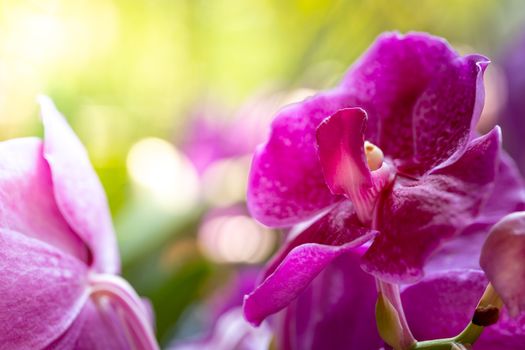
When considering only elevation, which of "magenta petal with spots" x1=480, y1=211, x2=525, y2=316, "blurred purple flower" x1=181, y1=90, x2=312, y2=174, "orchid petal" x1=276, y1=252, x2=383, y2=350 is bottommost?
"blurred purple flower" x1=181, y1=90, x2=312, y2=174

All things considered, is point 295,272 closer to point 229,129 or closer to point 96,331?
point 96,331

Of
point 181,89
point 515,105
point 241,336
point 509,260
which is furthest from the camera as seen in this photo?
A: point 181,89

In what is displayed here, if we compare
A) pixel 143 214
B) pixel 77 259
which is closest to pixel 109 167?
pixel 143 214

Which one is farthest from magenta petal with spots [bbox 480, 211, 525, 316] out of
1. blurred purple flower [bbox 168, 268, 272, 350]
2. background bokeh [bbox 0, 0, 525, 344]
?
background bokeh [bbox 0, 0, 525, 344]

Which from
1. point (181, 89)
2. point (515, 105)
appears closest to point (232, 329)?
point (515, 105)

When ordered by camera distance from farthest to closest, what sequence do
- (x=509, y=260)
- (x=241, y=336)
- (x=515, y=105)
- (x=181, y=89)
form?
(x=181, y=89) < (x=515, y=105) < (x=241, y=336) < (x=509, y=260)

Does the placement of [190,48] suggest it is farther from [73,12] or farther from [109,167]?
[109,167]

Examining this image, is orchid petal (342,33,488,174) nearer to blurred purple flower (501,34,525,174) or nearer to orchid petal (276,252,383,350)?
orchid petal (276,252,383,350)
